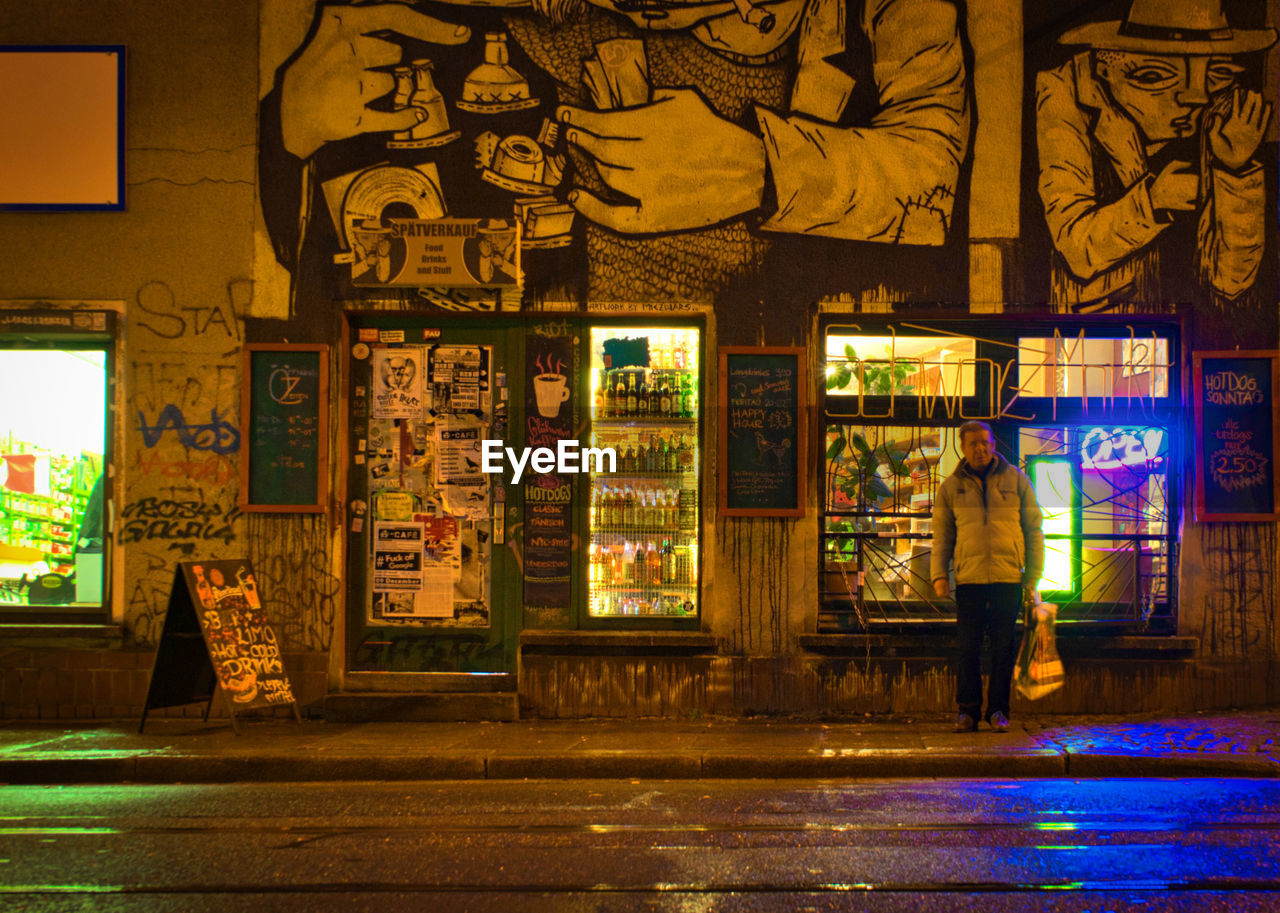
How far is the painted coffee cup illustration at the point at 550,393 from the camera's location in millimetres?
7688

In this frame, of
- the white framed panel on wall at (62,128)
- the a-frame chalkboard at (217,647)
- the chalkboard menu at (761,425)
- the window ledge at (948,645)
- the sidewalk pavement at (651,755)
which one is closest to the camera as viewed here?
the sidewalk pavement at (651,755)

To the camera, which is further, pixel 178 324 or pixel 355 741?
pixel 178 324

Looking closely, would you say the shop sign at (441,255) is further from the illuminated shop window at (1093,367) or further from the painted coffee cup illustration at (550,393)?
the illuminated shop window at (1093,367)

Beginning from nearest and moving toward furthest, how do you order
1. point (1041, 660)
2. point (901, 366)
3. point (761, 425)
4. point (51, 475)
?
point (1041, 660), point (761, 425), point (901, 366), point (51, 475)

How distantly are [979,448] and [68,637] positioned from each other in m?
7.49

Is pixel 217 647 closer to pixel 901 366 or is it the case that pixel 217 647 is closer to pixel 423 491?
pixel 423 491

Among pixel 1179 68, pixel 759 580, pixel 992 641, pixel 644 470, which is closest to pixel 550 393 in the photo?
pixel 644 470

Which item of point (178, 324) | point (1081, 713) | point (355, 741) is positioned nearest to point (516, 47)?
point (178, 324)

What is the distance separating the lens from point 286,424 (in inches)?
299

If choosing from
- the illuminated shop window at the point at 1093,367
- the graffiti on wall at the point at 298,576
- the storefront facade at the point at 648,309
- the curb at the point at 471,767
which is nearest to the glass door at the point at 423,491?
the storefront facade at the point at 648,309

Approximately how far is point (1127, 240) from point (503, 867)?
6911 mm

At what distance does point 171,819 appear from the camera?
517 centimetres

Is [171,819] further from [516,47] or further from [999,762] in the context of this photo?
[516,47]

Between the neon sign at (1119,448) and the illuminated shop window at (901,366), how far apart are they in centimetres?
115
